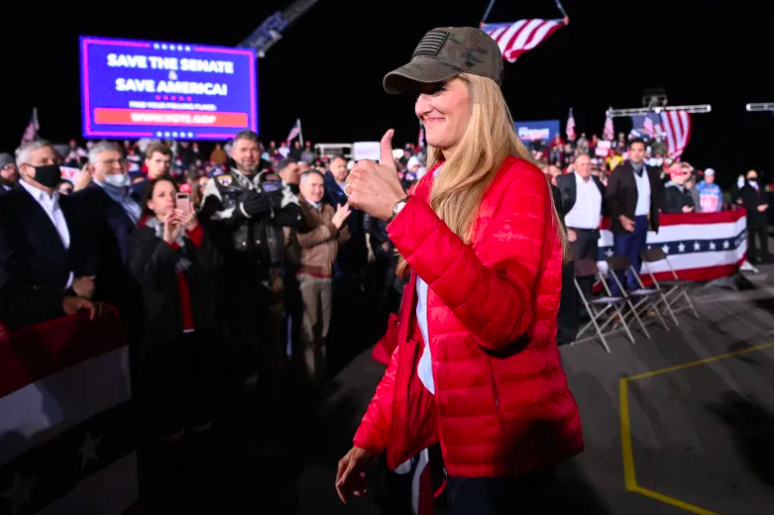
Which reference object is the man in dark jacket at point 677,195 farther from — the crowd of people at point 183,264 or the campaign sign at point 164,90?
the campaign sign at point 164,90

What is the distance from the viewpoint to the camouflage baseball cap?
1650mm

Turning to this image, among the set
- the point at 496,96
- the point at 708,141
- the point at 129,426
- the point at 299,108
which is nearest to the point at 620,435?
the point at 129,426

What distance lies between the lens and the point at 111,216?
591cm

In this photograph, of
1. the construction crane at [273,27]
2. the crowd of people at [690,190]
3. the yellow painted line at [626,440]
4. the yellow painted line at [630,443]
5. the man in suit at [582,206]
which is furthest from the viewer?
the construction crane at [273,27]

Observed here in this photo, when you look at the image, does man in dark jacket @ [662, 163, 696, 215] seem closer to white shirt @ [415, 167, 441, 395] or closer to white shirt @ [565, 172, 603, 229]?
white shirt @ [565, 172, 603, 229]

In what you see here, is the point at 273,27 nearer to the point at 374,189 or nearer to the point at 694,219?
the point at 694,219

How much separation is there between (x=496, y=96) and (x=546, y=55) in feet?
153

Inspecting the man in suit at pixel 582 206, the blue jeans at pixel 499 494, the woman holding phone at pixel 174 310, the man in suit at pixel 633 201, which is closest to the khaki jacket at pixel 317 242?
the woman holding phone at pixel 174 310

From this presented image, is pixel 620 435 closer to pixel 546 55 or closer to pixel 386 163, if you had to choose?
pixel 386 163

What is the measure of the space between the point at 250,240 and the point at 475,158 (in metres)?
4.10

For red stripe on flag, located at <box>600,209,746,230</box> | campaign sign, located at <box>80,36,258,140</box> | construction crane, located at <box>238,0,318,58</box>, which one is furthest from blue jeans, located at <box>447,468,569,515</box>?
construction crane, located at <box>238,0,318,58</box>

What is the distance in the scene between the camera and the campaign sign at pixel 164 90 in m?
12.7

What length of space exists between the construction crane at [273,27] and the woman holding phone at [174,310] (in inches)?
1614

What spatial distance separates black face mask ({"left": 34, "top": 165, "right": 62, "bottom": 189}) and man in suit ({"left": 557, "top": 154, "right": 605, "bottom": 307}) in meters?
6.10
